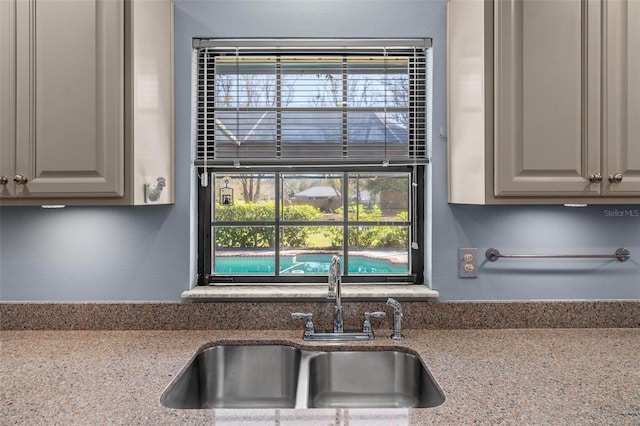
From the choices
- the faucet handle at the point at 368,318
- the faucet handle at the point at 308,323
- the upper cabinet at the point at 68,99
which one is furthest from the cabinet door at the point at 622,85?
the upper cabinet at the point at 68,99

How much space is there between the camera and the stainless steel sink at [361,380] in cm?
169

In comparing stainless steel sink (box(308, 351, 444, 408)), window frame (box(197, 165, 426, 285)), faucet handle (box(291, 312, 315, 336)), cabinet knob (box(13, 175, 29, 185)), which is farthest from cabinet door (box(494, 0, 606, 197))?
cabinet knob (box(13, 175, 29, 185))

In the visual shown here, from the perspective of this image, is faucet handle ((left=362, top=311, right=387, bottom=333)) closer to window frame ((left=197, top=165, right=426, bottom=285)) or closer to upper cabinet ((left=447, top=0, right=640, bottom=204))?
window frame ((left=197, top=165, right=426, bottom=285))

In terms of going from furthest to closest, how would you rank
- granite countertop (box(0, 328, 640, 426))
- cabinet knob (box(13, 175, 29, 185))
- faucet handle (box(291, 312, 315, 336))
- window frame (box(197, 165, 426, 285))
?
1. window frame (box(197, 165, 426, 285))
2. faucet handle (box(291, 312, 315, 336))
3. cabinet knob (box(13, 175, 29, 185))
4. granite countertop (box(0, 328, 640, 426))

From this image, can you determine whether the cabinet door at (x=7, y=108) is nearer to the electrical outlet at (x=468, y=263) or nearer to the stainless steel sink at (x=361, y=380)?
the stainless steel sink at (x=361, y=380)

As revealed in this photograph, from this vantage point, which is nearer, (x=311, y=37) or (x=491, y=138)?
(x=491, y=138)

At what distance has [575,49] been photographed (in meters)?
1.58

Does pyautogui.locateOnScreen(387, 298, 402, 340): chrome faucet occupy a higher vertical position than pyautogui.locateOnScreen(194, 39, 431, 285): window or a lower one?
lower

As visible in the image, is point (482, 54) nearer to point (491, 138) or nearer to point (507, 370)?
point (491, 138)

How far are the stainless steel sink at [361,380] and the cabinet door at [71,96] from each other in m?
0.98

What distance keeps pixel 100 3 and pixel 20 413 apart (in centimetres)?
127

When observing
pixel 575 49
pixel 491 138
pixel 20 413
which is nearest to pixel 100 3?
pixel 20 413

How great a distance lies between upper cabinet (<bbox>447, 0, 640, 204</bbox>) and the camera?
1570 mm

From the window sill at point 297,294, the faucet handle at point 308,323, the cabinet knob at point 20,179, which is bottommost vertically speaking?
the faucet handle at point 308,323
